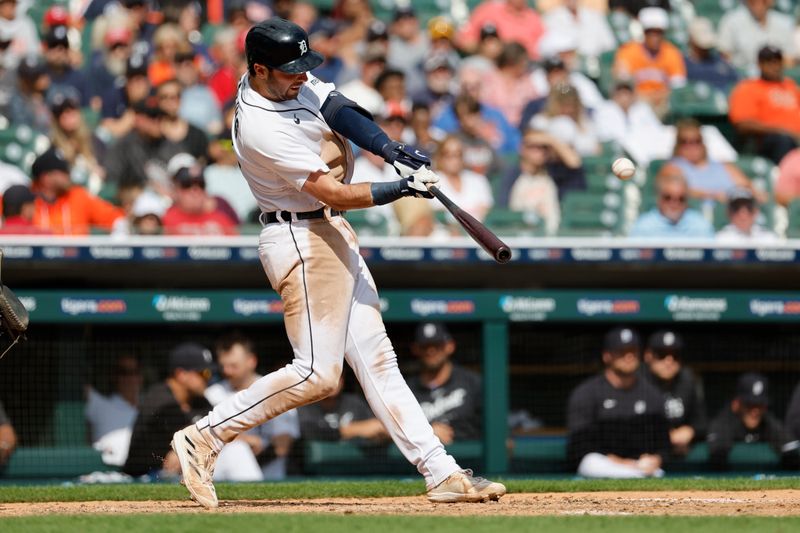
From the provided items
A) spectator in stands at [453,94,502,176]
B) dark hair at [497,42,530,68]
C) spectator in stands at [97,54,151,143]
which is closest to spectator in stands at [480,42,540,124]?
dark hair at [497,42,530,68]

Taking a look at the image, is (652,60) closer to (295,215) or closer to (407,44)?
(407,44)

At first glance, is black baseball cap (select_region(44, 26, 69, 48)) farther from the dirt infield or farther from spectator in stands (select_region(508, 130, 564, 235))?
the dirt infield

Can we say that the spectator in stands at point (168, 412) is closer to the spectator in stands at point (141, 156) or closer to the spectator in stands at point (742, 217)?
the spectator in stands at point (141, 156)

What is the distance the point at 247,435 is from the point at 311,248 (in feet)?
9.38

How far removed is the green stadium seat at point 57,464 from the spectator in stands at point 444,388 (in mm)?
1774

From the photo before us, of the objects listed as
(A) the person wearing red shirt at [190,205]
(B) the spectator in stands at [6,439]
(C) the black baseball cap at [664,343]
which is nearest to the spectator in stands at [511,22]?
(A) the person wearing red shirt at [190,205]

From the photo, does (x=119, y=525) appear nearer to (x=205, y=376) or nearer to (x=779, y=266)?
(x=205, y=376)

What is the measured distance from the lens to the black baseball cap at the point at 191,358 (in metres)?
7.45

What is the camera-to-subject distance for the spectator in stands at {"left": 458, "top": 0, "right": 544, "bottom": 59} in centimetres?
1107

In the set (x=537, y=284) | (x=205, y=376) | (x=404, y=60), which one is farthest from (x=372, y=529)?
(x=404, y=60)

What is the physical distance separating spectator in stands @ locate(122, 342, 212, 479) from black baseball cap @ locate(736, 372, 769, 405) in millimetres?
3029

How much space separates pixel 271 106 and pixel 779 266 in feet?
13.8

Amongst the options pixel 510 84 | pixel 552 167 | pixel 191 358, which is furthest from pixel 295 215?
pixel 510 84

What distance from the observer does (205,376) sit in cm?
750
